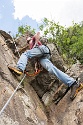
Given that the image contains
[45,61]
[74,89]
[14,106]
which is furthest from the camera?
[45,61]

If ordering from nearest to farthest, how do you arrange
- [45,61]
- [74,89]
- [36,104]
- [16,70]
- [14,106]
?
[14,106], [16,70], [36,104], [74,89], [45,61]

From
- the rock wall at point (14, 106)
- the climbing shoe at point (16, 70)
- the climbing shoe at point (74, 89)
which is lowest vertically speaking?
the climbing shoe at point (74, 89)

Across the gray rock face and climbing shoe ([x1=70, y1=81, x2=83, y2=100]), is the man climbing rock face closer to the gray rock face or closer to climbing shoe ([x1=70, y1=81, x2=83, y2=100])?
climbing shoe ([x1=70, y1=81, x2=83, y2=100])

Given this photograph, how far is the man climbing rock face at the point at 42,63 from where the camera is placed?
8780 millimetres

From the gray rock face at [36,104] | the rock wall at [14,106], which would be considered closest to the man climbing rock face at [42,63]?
the gray rock face at [36,104]

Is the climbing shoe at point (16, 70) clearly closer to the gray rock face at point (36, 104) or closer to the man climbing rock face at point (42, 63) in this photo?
the man climbing rock face at point (42, 63)

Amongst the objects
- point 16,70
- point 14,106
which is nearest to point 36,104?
point 16,70

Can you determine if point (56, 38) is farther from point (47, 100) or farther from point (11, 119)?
point (11, 119)

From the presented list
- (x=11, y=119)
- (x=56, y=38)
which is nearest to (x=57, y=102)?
(x=11, y=119)

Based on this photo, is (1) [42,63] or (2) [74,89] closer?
(2) [74,89]

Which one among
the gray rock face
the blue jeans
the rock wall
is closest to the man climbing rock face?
the blue jeans

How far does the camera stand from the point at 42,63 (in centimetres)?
989

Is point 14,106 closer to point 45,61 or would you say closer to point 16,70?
point 16,70

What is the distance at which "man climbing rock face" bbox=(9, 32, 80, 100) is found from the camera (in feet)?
28.8
